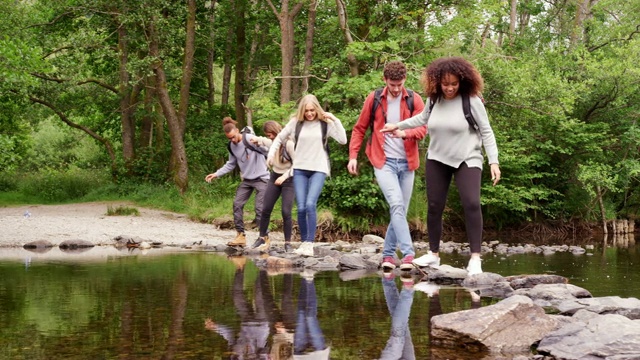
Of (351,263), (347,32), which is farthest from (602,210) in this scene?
(351,263)

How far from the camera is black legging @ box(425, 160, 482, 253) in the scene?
830 centimetres

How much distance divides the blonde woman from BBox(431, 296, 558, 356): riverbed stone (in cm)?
588

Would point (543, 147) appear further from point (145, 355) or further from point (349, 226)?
point (145, 355)

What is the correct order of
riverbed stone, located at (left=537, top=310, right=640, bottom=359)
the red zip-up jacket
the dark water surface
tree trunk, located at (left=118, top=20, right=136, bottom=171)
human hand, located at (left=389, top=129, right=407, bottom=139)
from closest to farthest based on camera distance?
riverbed stone, located at (left=537, top=310, right=640, bottom=359)
the dark water surface
human hand, located at (left=389, top=129, right=407, bottom=139)
the red zip-up jacket
tree trunk, located at (left=118, top=20, right=136, bottom=171)

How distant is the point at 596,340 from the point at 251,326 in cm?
217

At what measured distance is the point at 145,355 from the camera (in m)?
4.51

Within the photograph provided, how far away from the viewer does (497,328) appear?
507 centimetres

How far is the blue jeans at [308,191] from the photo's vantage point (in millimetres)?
11273

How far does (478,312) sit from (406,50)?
19.9 m

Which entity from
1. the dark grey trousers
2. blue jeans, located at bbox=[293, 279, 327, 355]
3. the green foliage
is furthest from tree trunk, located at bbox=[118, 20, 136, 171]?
blue jeans, located at bbox=[293, 279, 327, 355]

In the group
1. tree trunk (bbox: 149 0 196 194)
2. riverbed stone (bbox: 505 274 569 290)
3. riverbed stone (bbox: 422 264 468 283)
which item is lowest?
riverbed stone (bbox: 505 274 569 290)

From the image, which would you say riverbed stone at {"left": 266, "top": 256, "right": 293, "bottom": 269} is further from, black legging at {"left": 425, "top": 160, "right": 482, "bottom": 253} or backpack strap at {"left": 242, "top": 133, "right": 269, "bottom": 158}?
backpack strap at {"left": 242, "top": 133, "right": 269, "bottom": 158}

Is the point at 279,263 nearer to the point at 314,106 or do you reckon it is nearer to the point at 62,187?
the point at 314,106

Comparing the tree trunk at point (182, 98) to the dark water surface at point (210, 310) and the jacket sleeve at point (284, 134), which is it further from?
the dark water surface at point (210, 310)
